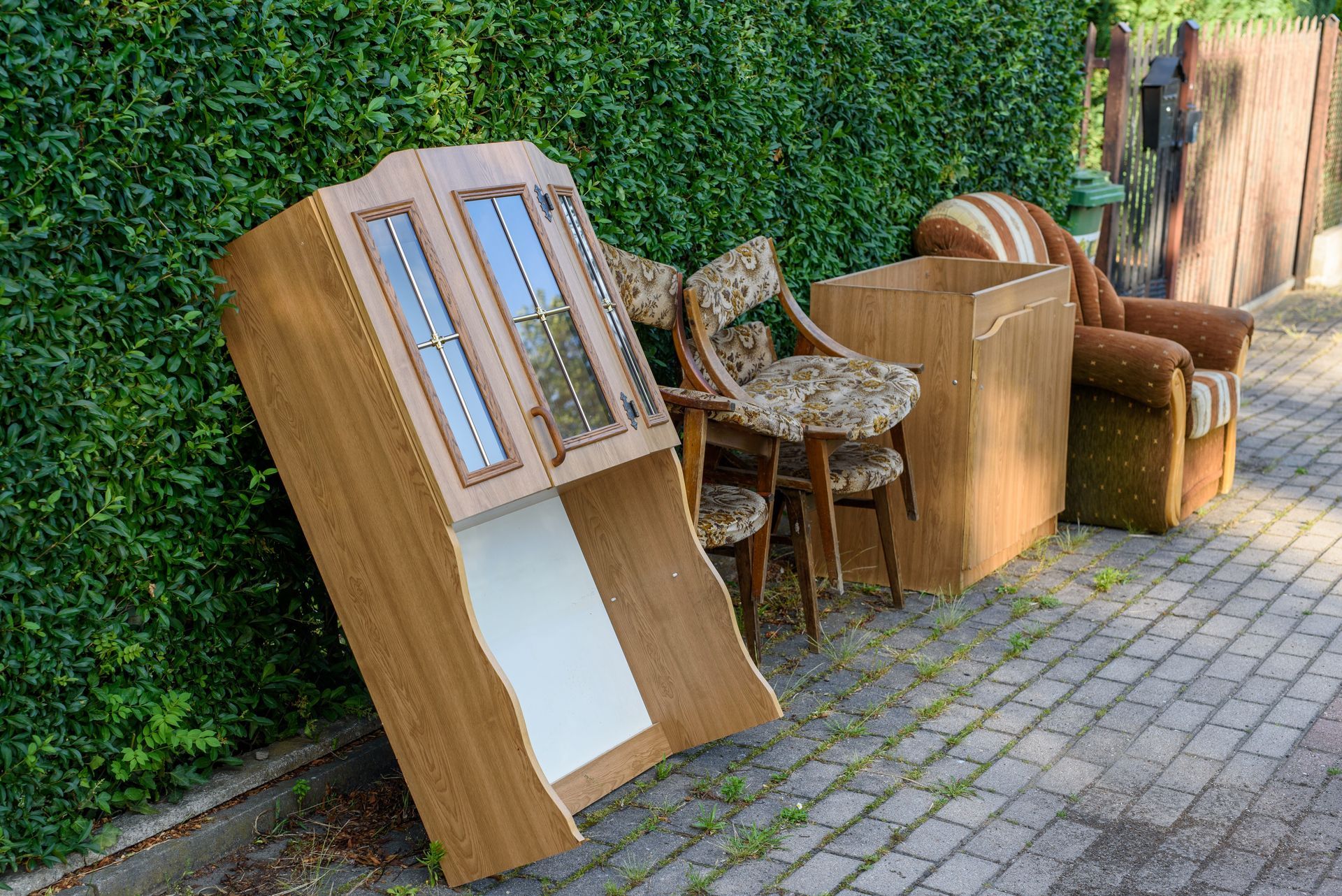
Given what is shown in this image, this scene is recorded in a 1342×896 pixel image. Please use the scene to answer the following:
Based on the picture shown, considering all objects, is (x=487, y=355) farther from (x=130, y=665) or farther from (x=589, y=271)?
(x=130, y=665)

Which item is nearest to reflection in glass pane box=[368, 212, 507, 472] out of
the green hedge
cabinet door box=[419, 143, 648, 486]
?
cabinet door box=[419, 143, 648, 486]

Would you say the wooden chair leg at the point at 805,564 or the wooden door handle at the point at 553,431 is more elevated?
the wooden door handle at the point at 553,431

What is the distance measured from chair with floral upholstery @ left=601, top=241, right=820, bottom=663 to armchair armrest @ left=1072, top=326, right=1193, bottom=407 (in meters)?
1.78

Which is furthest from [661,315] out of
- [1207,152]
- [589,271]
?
[1207,152]

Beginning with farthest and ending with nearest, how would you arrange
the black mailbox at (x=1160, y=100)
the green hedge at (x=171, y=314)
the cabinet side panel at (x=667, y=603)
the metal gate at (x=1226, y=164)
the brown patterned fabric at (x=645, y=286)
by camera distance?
1. the metal gate at (x=1226, y=164)
2. the black mailbox at (x=1160, y=100)
3. the brown patterned fabric at (x=645, y=286)
4. the cabinet side panel at (x=667, y=603)
5. the green hedge at (x=171, y=314)

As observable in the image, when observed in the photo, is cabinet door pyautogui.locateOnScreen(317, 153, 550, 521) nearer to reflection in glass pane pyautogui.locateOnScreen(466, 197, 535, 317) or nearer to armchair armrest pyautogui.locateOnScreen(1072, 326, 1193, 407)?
reflection in glass pane pyautogui.locateOnScreen(466, 197, 535, 317)

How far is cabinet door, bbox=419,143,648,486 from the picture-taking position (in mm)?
3281

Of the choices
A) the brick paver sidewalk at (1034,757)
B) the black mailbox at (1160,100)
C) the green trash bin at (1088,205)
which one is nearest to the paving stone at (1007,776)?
the brick paver sidewalk at (1034,757)

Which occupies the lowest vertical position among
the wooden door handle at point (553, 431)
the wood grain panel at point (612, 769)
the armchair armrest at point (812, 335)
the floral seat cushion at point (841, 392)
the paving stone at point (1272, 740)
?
the paving stone at point (1272, 740)

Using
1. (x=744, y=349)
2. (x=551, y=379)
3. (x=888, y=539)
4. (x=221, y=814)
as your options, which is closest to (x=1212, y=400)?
(x=888, y=539)

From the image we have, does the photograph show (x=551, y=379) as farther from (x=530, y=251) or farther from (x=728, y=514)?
(x=728, y=514)

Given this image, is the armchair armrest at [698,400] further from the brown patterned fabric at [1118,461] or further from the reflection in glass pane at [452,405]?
the brown patterned fabric at [1118,461]

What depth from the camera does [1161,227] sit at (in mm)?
9055

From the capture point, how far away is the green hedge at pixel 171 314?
2.95m
